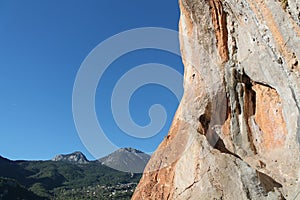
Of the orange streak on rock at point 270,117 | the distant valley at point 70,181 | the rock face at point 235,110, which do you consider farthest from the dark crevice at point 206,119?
the distant valley at point 70,181

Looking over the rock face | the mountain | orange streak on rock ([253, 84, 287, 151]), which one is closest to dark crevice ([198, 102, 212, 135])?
the rock face

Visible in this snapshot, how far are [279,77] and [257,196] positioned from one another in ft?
15.7

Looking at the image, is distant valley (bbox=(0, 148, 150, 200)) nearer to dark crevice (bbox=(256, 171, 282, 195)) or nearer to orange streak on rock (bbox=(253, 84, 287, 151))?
orange streak on rock (bbox=(253, 84, 287, 151))

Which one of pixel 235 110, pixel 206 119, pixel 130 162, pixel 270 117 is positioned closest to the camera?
pixel 270 117

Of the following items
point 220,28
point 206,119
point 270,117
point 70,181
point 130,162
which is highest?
point 70,181

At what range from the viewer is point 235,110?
17.5 meters

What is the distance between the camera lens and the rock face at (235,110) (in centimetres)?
1255

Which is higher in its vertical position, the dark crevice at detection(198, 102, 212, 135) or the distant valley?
the distant valley

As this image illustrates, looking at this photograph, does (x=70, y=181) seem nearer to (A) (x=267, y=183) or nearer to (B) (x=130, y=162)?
(B) (x=130, y=162)

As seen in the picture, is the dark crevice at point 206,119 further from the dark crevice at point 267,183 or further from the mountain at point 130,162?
the mountain at point 130,162

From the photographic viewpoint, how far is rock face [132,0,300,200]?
12547 millimetres

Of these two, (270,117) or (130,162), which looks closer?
(270,117)

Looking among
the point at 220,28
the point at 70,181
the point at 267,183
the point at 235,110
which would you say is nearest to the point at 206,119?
the point at 235,110

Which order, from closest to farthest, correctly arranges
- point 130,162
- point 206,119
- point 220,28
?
point 220,28 < point 206,119 < point 130,162
